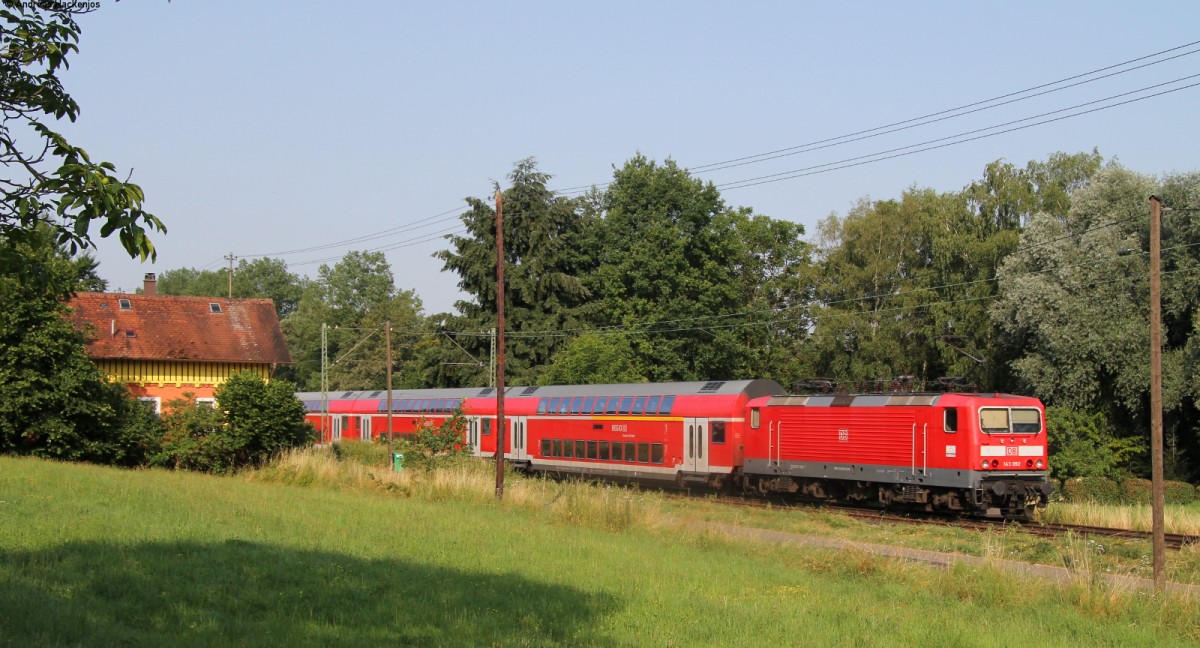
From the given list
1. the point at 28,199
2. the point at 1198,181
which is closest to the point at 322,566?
the point at 28,199

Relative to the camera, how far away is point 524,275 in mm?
61656

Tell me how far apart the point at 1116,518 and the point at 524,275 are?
41287 millimetres

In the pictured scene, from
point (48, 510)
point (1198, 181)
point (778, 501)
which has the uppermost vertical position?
point (1198, 181)

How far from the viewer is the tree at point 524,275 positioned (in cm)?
6041

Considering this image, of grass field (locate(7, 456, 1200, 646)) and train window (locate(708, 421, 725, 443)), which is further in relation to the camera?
train window (locate(708, 421, 725, 443))

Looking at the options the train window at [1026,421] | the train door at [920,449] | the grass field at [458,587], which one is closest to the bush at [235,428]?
the grass field at [458,587]

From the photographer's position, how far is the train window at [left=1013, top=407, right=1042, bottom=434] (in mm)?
24891

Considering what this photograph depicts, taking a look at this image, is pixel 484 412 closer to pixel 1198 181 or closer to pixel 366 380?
pixel 1198 181

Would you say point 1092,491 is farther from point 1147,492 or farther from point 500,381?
→ point 500,381

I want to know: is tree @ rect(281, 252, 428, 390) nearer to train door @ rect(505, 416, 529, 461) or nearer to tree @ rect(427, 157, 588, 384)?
tree @ rect(427, 157, 588, 384)

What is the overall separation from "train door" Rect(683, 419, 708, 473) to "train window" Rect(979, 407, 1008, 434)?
944cm

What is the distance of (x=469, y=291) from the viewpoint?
63.5 meters

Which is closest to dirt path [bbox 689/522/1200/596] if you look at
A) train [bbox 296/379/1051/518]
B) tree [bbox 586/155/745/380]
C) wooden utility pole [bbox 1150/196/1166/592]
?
wooden utility pole [bbox 1150/196/1166/592]

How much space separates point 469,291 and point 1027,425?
42.8 meters
